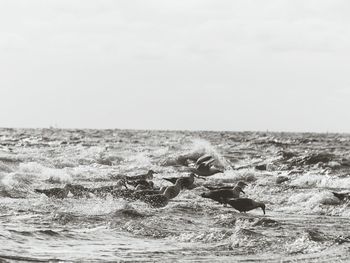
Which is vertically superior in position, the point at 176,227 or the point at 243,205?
the point at 243,205

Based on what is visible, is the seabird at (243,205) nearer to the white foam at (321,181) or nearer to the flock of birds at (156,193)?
the flock of birds at (156,193)

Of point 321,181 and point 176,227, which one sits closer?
point 176,227

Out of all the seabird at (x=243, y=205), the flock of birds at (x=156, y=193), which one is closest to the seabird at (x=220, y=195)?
the flock of birds at (x=156, y=193)

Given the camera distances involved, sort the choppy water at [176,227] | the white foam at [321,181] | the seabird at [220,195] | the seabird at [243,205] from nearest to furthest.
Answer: the choppy water at [176,227] < the seabird at [243,205] < the seabird at [220,195] < the white foam at [321,181]

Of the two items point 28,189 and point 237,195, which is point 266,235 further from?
point 28,189

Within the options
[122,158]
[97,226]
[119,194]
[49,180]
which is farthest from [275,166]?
[97,226]

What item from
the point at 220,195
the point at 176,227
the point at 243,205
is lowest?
the point at 176,227

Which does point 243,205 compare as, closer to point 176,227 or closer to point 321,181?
point 176,227

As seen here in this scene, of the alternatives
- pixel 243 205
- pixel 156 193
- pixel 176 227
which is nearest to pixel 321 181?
pixel 156 193

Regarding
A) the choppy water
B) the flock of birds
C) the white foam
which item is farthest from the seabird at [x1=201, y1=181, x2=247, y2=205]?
the white foam

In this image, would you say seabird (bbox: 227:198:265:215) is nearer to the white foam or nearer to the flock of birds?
the flock of birds

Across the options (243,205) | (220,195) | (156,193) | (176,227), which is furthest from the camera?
(156,193)

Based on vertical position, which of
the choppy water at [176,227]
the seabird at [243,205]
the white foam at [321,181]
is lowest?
the choppy water at [176,227]

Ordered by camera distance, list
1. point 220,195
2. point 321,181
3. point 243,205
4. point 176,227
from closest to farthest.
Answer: point 176,227 < point 243,205 < point 220,195 < point 321,181
